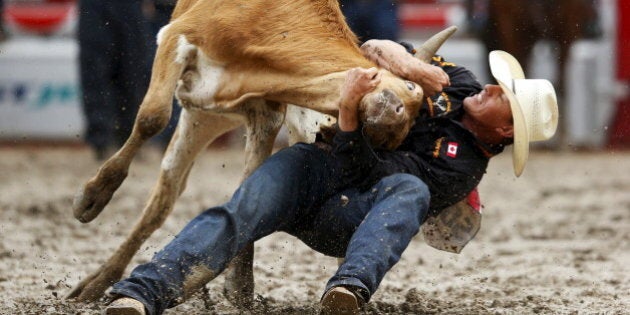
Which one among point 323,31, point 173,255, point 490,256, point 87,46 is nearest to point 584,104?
point 87,46

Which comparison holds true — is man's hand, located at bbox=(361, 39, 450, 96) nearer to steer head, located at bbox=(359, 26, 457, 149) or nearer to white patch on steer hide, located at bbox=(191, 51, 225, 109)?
steer head, located at bbox=(359, 26, 457, 149)

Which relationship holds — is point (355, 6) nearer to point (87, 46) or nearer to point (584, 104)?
point (87, 46)

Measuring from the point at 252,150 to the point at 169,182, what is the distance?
58 cm

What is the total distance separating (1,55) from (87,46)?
2342 mm

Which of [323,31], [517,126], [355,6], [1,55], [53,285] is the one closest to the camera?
[517,126]

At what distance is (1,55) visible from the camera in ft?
42.5

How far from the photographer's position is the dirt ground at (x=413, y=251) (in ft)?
18.1

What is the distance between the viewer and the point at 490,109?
4891 millimetres

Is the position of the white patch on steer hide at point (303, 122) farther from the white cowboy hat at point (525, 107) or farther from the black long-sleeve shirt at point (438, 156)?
the white cowboy hat at point (525, 107)

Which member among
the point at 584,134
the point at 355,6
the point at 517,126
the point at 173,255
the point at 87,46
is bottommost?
the point at 584,134

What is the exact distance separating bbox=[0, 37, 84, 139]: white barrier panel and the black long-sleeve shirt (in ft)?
27.6

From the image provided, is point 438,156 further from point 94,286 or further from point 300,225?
point 94,286

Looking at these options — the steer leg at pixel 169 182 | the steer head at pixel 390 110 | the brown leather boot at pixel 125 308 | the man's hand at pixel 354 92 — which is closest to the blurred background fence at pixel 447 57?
the steer leg at pixel 169 182

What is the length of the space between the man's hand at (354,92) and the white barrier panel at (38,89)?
860 centimetres
